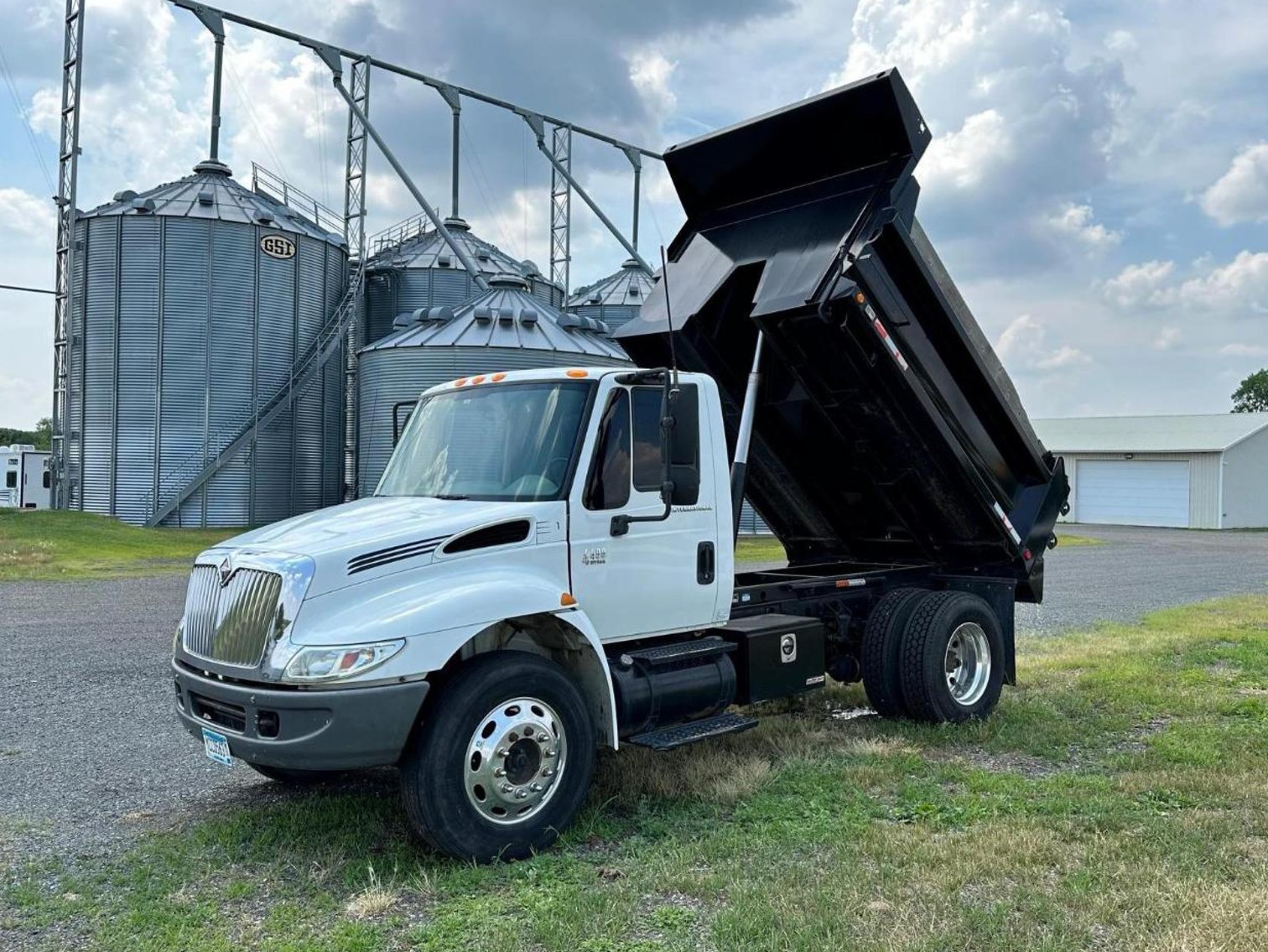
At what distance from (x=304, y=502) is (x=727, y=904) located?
1312 inches

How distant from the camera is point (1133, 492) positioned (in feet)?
160

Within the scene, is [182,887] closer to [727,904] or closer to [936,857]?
[727,904]

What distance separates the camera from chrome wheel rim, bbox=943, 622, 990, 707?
8.03 meters

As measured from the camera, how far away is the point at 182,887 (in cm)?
481

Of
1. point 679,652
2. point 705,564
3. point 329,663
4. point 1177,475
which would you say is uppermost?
point 1177,475

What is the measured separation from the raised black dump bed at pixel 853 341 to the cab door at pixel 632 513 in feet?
4.07

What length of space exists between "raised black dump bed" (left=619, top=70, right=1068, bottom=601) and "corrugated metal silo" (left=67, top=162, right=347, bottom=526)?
91.9ft

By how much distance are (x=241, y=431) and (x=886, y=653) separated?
29.5 meters

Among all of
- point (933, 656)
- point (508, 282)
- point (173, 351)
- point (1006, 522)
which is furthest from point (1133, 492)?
point (933, 656)

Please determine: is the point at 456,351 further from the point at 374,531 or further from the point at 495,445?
the point at 374,531


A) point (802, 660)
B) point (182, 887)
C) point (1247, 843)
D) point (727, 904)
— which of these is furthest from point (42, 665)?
point (1247, 843)

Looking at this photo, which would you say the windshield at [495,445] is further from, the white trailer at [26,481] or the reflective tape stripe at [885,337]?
the white trailer at [26,481]

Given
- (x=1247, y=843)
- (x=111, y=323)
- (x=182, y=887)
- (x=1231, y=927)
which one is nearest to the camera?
(x=1231, y=927)

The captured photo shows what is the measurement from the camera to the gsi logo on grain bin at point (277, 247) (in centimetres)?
3366
